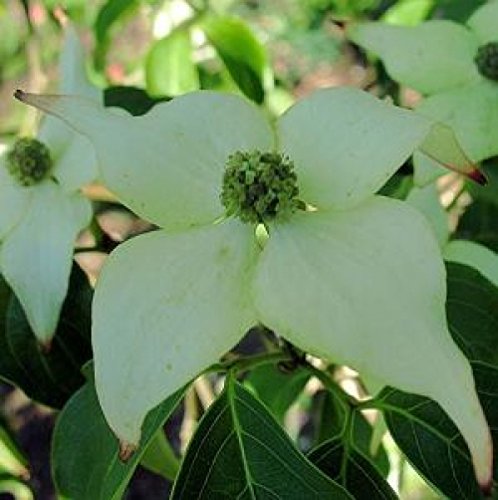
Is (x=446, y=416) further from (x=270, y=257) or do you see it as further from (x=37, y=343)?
(x=37, y=343)

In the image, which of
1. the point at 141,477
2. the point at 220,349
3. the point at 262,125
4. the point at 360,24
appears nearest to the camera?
the point at 220,349

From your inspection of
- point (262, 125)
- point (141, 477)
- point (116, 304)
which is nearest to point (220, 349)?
point (116, 304)

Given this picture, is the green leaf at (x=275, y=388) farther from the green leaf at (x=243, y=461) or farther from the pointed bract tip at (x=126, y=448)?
the pointed bract tip at (x=126, y=448)

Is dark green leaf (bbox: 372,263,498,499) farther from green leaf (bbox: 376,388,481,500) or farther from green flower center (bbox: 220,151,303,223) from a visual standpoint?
green flower center (bbox: 220,151,303,223)

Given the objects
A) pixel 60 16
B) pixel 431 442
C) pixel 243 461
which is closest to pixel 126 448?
pixel 243 461

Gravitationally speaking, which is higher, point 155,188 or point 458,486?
point 155,188

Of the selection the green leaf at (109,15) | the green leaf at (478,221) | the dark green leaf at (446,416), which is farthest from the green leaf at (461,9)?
the dark green leaf at (446,416)

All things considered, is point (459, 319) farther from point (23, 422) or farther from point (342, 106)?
point (23, 422)
